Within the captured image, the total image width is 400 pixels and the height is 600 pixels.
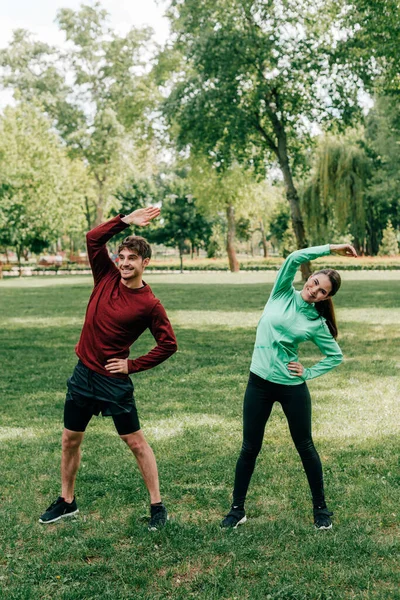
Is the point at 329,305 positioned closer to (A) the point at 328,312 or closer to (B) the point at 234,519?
(A) the point at 328,312

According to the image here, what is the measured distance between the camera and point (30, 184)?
157ft

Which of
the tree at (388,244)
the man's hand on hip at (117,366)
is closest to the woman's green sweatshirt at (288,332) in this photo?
the man's hand on hip at (117,366)

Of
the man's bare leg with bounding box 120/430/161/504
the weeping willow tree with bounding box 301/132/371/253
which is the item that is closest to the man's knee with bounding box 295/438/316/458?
the man's bare leg with bounding box 120/430/161/504

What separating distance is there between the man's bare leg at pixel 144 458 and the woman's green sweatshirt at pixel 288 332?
3.06 ft

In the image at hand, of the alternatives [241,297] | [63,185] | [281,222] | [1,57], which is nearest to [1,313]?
[241,297]

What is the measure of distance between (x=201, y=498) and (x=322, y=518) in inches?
39.9

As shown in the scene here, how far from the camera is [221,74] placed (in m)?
27.4

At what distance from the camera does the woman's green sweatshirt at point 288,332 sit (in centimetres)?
447

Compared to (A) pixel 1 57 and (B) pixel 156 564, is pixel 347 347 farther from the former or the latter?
(A) pixel 1 57

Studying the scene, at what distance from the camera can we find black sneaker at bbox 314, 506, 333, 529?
181 inches

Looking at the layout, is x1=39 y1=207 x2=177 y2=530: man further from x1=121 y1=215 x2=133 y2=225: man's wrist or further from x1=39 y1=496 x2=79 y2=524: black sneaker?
x1=39 y1=496 x2=79 y2=524: black sneaker

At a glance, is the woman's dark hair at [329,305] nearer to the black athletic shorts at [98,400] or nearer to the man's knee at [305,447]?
the man's knee at [305,447]

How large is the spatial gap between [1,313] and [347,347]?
11579 mm

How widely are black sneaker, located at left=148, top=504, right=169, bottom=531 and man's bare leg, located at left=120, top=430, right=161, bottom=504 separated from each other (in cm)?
5
